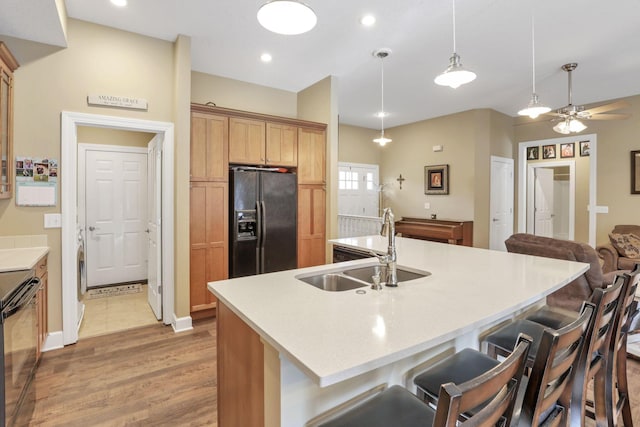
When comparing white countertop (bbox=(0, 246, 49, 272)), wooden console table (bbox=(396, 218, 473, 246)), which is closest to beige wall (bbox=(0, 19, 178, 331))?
white countertop (bbox=(0, 246, 49, 272))

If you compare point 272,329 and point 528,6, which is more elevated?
point 528,6

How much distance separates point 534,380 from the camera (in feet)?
3.09

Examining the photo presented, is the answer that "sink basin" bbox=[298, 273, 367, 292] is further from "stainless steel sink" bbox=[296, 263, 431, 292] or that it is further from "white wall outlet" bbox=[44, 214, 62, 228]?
"white wall outlet" bbox=[44, 214, 62, 228]

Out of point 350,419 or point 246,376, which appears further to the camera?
point 246,376

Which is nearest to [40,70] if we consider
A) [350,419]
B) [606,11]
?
[350,419]

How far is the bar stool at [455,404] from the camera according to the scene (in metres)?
0.69

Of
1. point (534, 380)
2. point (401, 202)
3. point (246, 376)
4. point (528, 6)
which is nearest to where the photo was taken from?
point (534, 380)

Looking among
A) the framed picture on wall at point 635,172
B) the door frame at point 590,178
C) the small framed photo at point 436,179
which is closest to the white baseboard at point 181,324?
the small framed photo at point 436,179

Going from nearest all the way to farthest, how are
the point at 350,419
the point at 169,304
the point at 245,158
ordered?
the point at 350,419, the point at 169,304, the point at 245,158

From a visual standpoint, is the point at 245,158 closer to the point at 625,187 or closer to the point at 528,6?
the point at 528,6

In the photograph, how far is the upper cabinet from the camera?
2.43 metres

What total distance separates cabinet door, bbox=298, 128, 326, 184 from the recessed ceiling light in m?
1.50

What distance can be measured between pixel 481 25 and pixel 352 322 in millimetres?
3215

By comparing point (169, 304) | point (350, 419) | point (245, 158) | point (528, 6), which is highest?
point (528, 6)
